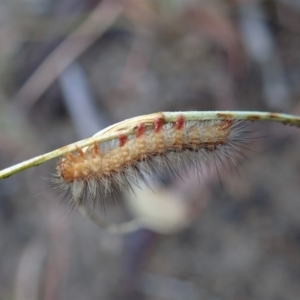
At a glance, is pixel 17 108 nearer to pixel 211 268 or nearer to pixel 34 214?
pixel 34 214

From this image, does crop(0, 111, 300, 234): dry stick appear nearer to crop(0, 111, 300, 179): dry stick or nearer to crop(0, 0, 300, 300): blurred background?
crop(0, 111, 300, 179): dry stick

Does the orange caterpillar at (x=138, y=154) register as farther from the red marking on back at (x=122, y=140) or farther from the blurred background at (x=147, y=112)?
the blurred background at (x=147, y=112)

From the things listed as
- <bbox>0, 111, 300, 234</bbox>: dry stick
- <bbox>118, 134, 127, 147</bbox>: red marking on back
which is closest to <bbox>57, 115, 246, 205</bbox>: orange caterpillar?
<bbox>118, 134, 127, 147</bbox>: red marking on back

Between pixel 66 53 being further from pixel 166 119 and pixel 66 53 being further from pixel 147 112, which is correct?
pixel 166 119

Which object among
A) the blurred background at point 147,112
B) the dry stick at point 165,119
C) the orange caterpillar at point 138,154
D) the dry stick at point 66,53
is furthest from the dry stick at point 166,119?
the dry stick at point 66,53

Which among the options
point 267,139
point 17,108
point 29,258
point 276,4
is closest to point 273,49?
point 276,4

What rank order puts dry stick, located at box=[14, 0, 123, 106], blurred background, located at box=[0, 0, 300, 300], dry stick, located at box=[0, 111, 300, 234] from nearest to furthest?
dry stick, located at box=[0, 111, 300, 234]
blurred background, located at box=[0, 0, 300, 300]
dry stick, located at box=[14, 0, 123, 106]
